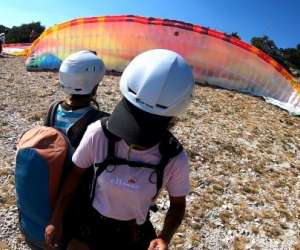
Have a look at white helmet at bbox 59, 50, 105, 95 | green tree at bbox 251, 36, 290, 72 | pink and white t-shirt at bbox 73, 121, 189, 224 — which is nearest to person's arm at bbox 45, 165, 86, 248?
pink and white t-shirt at bbox 73, 121, 189, 224

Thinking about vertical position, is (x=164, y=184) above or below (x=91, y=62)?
below

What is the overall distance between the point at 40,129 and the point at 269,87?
12482mm

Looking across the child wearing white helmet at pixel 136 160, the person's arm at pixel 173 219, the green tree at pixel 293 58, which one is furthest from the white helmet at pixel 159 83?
the green tree at pixel 293 58

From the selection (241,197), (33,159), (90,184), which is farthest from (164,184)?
(241,197)

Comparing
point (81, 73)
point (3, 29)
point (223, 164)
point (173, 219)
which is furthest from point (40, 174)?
point (3, 29)

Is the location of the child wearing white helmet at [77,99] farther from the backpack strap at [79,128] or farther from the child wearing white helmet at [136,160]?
the child wearing white helmet at [136,160]

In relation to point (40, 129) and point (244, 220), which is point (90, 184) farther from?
point (244, 220)

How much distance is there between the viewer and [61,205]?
2.86 metres

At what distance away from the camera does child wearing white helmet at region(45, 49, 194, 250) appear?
2.52m

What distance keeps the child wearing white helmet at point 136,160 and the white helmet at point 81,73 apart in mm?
1152

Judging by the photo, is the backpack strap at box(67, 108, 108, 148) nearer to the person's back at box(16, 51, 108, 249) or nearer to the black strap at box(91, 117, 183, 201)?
the person's back at box(16, 51, 108, 249)

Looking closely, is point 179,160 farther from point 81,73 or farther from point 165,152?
point 81,73

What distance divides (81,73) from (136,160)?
149 cm

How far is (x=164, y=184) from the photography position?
277cm
